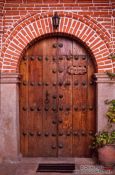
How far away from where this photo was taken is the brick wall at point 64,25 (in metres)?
5.89

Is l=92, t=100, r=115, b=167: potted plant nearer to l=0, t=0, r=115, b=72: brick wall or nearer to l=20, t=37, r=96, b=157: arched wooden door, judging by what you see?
l=20, t=37, r=96, b=157: arched wooden door

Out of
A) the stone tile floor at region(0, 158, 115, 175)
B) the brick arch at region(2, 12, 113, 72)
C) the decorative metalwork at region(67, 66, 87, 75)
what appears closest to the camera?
the stone tile floor at region(0, 158, 115, 175)

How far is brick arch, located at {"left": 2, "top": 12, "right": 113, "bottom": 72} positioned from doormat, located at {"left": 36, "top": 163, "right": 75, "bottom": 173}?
2.02m

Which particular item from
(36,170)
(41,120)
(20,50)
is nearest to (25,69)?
(20,50)

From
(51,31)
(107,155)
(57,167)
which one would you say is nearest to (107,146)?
(107,155)

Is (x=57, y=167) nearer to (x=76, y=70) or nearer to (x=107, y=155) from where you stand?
(x=107, y=155)

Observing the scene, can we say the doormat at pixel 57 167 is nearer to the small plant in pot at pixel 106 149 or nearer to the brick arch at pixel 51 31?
the small plant in pot at pixel 106 149

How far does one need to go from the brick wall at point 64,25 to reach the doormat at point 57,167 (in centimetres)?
200

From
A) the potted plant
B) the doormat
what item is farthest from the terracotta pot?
the doormat

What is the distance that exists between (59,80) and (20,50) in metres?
1.05

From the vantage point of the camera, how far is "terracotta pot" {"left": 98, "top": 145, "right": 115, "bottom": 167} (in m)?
5.34

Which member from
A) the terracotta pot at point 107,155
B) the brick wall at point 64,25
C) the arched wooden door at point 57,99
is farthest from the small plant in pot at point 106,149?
the brick wall at point 64,25

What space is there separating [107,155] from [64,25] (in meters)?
2.71

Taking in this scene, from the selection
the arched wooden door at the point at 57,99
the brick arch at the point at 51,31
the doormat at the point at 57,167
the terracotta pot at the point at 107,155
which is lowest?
the doormat at the point at 57,167
